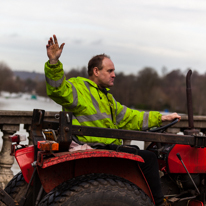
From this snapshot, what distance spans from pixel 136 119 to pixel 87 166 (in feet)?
3.70

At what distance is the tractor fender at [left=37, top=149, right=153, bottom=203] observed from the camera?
8.15 ft

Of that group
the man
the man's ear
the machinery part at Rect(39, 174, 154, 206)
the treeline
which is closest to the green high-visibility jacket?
the man

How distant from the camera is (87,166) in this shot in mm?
2719

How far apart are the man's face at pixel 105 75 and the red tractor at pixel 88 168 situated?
0.63m

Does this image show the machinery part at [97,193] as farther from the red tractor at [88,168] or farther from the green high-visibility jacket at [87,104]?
the green high-visibility jacket at [87,104]

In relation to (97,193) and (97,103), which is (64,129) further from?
(97,103)

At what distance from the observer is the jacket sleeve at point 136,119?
12.0 feet

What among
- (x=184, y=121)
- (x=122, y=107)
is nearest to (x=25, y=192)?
(x=122, y=107)

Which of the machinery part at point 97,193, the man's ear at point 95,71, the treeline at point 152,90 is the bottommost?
the treeline at point 152,90

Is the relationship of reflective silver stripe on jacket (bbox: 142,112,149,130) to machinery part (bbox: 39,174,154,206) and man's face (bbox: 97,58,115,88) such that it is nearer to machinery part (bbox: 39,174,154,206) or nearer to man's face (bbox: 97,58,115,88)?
man's face (bbox: 97,58,115,88)

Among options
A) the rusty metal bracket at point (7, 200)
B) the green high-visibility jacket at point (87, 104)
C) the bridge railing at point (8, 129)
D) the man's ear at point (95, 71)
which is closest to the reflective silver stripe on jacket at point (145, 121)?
the green high-visibility jacket at point (87, 104)

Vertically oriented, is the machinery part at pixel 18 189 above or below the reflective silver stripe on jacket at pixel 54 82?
below

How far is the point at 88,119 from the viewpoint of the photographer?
3.14 m

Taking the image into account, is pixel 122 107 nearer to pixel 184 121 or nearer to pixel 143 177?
pixel 143 177
